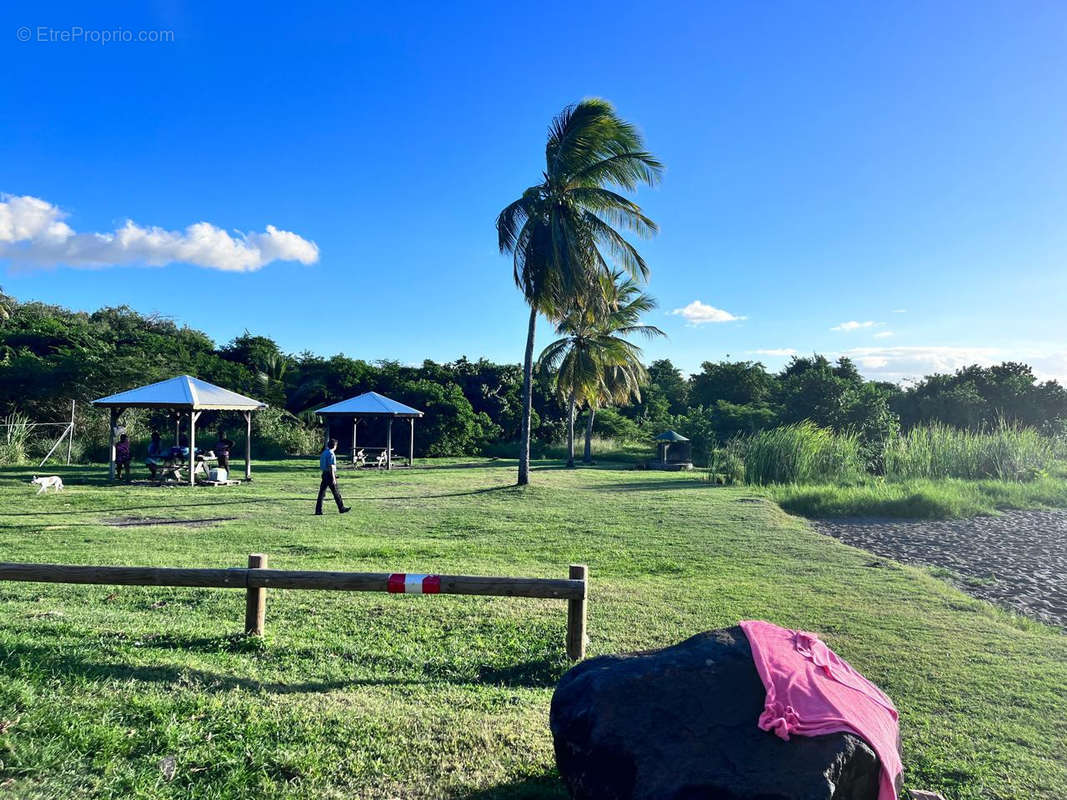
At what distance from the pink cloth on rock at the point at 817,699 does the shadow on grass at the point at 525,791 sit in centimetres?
116

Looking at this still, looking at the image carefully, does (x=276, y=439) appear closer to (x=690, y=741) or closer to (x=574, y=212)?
(x=574, y=212)

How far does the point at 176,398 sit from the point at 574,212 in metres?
11.5

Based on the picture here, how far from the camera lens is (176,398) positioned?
60.7ft

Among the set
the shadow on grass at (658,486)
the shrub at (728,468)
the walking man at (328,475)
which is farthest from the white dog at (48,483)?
the shrub at (728,468)

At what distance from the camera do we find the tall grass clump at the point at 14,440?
21.8m

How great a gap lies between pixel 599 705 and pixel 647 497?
555 inches

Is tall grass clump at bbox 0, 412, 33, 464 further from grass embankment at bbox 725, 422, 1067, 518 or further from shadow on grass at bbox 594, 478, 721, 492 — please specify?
grass embankment at bbox 725, 422, 1067, 518

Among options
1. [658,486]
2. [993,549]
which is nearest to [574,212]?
[658,486]

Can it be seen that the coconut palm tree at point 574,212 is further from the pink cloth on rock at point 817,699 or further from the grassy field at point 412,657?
the pink cloth on rock at point 817,699

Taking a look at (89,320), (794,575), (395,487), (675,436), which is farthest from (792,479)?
(89,320)

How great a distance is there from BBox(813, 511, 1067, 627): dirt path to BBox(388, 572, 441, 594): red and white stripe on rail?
19.8ft

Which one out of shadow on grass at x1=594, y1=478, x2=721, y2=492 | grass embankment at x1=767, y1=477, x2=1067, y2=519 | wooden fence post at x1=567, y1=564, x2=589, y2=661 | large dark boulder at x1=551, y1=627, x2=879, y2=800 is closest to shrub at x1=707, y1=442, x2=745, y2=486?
shadow on grass at x1=594, y1=478, x2=721, y2=492

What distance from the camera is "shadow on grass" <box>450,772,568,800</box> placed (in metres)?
3.38

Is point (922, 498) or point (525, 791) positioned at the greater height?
point (922, 498)
